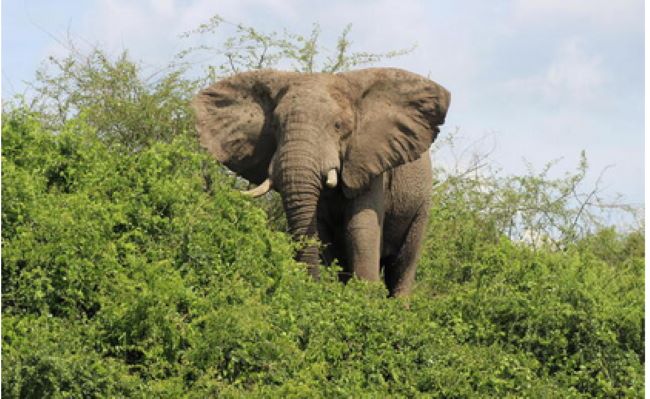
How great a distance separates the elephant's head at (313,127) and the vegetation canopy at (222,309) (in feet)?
2.53

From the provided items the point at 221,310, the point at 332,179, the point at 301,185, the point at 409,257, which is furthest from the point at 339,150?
the point at 221,310

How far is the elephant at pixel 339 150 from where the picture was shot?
42.8 ft

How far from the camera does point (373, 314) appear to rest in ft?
37.7

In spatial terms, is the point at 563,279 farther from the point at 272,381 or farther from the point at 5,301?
the point at 5,301

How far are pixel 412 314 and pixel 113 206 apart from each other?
2.12 m

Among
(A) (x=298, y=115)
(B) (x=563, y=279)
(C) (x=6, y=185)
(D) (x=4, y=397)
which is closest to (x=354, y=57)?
(A) (x=298, y=115)

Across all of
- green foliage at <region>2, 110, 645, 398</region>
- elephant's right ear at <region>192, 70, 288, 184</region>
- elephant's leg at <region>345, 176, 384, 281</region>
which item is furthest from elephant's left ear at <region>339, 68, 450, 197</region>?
green foliage at <region>2, 110, 645, 398</region>

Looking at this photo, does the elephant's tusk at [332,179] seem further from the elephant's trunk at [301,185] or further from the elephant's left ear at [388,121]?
the elephant's left ear at [388,121]

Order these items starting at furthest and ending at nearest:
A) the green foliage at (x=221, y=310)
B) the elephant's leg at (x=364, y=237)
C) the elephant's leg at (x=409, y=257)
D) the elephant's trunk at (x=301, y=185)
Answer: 1. the elephant's leg at (x=409, y=257)
2. the elephant's leg at (x=364, y=237)
3. the elephant's trunk at (x=301, y=185)
4. the green foliage at (x=221, y=310)

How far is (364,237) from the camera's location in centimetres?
1340

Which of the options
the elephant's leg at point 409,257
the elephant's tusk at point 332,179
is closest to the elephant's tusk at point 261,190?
the elephant's tusk at point 332,179

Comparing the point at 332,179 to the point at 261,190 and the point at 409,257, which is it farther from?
the point at 409,257

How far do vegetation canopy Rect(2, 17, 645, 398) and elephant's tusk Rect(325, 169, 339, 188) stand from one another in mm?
889

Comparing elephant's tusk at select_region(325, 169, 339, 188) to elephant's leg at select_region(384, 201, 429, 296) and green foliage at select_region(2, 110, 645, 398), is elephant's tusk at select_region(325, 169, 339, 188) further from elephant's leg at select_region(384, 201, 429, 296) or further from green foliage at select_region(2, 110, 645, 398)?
elephant's leg at select_region(384, 201, 429, 296)
